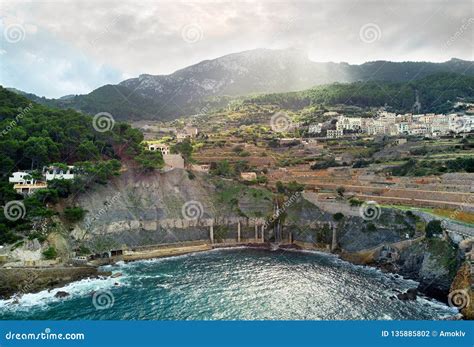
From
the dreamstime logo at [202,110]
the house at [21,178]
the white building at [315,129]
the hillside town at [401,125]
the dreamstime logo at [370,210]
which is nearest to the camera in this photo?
the house at [21,178]

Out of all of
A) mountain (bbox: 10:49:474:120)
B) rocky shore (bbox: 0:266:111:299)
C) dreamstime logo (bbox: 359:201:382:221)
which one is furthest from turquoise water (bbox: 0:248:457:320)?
mountain (bbox: 10:49:474:120)

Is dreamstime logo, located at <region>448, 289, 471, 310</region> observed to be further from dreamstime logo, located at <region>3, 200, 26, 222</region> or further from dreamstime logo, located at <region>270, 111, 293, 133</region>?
dreamstime logo, located at <region>270, 111, 293, 133</region>

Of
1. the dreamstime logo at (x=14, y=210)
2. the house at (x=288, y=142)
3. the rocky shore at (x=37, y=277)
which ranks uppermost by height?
the house at (x=288, y=142)

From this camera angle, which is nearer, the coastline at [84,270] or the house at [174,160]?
the coastline at [84,270]

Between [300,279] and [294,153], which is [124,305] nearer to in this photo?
[300,279]

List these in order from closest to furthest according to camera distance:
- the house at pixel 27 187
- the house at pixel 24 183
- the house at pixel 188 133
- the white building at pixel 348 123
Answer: the house at pixel 27 187, the house at pixel 24 183, the house at pixel 188 133, the white building at pixel 348 123

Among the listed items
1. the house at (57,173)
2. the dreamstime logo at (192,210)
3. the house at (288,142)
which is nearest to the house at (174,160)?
the dreamstime logo at (192,210)

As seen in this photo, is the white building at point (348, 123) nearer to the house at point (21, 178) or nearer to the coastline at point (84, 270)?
the coastline at point (84, 270)

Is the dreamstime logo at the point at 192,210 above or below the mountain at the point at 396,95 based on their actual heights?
below
